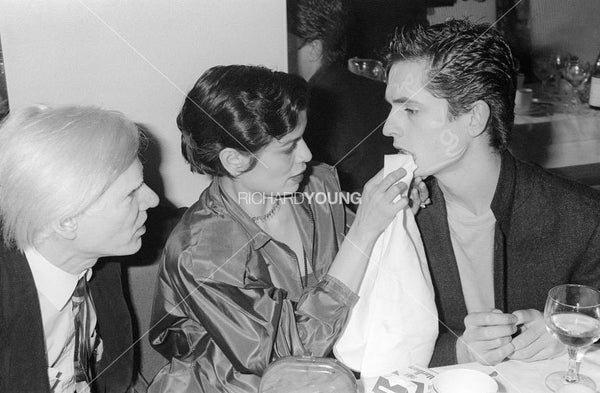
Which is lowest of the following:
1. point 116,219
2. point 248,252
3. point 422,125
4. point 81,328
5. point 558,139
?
point 558,139

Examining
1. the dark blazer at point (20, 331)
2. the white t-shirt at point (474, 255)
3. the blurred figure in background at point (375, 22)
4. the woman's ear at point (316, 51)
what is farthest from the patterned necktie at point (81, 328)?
the blurred figure in background at point (375, 22)

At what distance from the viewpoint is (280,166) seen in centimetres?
141

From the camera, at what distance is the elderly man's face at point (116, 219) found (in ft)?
3.90

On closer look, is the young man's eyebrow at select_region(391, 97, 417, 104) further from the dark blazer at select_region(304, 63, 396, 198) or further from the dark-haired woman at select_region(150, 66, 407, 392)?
the dark blazer at select_region(304, 63, 396, 198)

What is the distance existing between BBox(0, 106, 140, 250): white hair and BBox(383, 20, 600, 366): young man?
1.81 ft

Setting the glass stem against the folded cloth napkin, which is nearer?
the glass stem

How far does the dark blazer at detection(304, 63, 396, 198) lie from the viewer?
1.97m

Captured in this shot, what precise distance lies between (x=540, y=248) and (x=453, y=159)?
0.85ft

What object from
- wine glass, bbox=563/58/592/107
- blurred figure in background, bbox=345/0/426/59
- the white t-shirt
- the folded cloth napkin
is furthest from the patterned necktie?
wine glass, bbox=563/58/592/107

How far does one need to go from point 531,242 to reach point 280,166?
1.75ft

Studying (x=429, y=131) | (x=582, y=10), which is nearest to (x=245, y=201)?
(x=429, y=131)

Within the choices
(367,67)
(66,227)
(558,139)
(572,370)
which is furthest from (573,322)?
(558,139)

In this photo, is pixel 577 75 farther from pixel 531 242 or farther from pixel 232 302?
pixel 232 302

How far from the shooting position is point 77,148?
115cm
